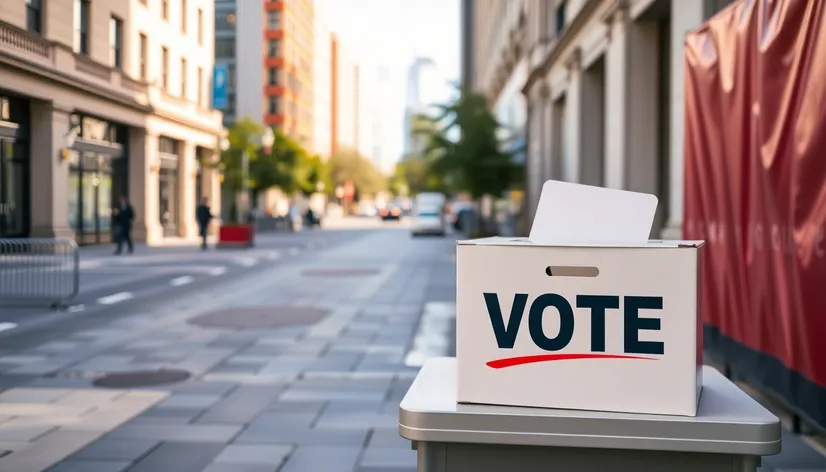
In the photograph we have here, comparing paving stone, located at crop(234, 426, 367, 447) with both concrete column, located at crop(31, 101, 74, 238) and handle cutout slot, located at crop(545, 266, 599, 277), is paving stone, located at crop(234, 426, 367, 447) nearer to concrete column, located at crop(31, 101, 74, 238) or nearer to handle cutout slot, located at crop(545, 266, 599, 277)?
handle cutout slot, located at crop(545, 266, 599, 277)

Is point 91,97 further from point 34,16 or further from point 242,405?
point 242,405

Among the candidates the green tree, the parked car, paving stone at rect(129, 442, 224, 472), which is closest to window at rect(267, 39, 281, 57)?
paving stone at rect(129, 442, 224, 472)

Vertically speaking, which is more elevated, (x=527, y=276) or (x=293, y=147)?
(x=293, y=147)

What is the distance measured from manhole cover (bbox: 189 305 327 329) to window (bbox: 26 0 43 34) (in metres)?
5.26

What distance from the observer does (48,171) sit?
19250mm

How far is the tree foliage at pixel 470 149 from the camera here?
1449 inches

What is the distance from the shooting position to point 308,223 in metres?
59.5

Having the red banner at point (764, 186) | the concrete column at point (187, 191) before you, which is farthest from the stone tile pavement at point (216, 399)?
the concrete column at point (187, 191)

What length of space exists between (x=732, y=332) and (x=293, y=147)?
5171 cm

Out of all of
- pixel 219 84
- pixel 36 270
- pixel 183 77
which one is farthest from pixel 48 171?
pixel 219 84

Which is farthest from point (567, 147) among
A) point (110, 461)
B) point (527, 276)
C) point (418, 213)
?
point (527, 276)

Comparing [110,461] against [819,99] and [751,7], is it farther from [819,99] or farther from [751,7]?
[751,7]

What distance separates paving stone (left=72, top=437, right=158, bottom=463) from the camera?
559 cm

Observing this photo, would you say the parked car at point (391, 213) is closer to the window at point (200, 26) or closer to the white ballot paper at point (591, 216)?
the window at point (200, 26)
